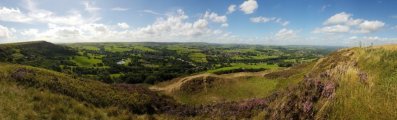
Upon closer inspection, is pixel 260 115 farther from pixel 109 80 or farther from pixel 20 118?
pixel 109 80

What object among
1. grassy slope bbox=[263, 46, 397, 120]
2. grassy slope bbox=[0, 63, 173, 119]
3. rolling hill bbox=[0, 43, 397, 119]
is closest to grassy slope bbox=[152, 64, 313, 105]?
grassy slope bbox=[0, 63, 173, 119]

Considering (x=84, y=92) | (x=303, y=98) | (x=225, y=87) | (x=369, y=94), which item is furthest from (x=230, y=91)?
(x=369, y=94)

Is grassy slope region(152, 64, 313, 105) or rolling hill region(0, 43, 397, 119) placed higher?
rolling hill region(0, 43, 397, 119)

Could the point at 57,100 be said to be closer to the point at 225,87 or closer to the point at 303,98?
the point at 303,98

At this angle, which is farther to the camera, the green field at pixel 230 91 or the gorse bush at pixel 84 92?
the green field at pixel 230 91

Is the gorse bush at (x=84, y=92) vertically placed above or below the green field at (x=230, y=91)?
above

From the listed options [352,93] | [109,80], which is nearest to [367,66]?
[352,93]

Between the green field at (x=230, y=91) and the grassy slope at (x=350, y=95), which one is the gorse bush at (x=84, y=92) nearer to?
the green field at (x=230, y=91)

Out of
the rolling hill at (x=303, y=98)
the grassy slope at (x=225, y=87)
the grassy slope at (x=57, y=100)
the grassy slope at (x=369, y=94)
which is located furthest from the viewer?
the grassy slope at (x=225, y=87)

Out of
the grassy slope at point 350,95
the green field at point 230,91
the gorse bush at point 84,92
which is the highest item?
the grassy slope at point 350,95

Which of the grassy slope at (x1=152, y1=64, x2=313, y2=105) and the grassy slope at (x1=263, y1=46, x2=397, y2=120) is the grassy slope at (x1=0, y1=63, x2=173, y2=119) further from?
the grassy slope at (x1=152, y1=64, x2=313, y2=105)

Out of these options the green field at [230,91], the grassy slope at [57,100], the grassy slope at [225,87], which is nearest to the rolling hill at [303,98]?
the grassy slope at [57,100]

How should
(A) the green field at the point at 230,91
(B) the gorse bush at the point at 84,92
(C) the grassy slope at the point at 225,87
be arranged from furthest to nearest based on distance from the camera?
(C) the grassy slope at the point at 225,87
(A) the green field at the point at 230,91
(B) the gorse bush at the point at 84,92
